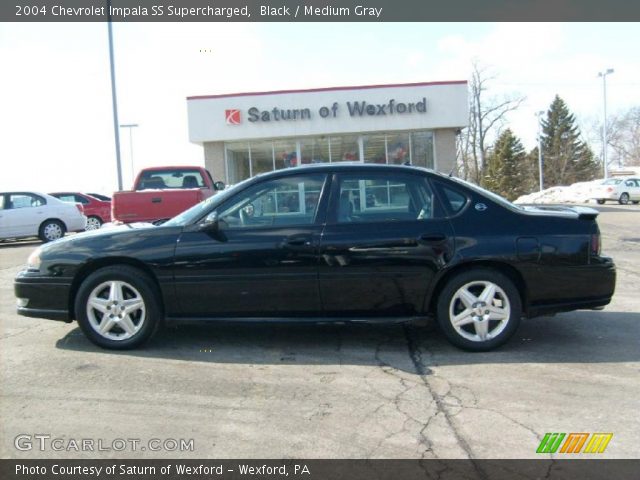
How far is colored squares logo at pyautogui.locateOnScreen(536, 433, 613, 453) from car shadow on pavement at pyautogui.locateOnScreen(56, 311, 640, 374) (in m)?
1.23

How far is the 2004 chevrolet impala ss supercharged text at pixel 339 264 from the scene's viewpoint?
15.6ft

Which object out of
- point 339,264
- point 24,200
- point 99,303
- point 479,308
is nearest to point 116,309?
point 99,303

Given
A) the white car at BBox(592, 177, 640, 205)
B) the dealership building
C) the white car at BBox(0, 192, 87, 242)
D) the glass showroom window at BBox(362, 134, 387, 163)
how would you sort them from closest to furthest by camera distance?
1. the white car at BBox(0, 192, 87, 242)
2. the dealership building
3. the glass showroom window at BBox(362, 134, 387, 163)
4. the white car at BBox(592, 177, 640, 205)

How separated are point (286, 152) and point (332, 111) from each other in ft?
8.96

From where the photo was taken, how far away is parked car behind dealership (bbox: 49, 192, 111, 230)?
19438 millimetres

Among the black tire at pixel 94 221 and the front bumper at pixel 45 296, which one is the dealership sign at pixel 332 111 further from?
the front bumper at pixel 45 296

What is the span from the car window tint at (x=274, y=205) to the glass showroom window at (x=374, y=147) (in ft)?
61.7

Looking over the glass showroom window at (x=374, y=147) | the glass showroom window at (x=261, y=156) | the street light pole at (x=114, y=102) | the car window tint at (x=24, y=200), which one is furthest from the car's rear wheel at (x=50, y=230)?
the glass showroom window at (x=374, y=147)

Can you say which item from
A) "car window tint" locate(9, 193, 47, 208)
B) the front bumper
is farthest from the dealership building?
the front bumper

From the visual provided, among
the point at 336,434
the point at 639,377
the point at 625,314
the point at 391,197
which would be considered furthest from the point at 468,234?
the point at 625,314

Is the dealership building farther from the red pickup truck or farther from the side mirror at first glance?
the side mirror

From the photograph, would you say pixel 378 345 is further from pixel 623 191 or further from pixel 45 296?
pixel 623 191

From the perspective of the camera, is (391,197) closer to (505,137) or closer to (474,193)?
(474,193)

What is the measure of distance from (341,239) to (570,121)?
2808 inches
